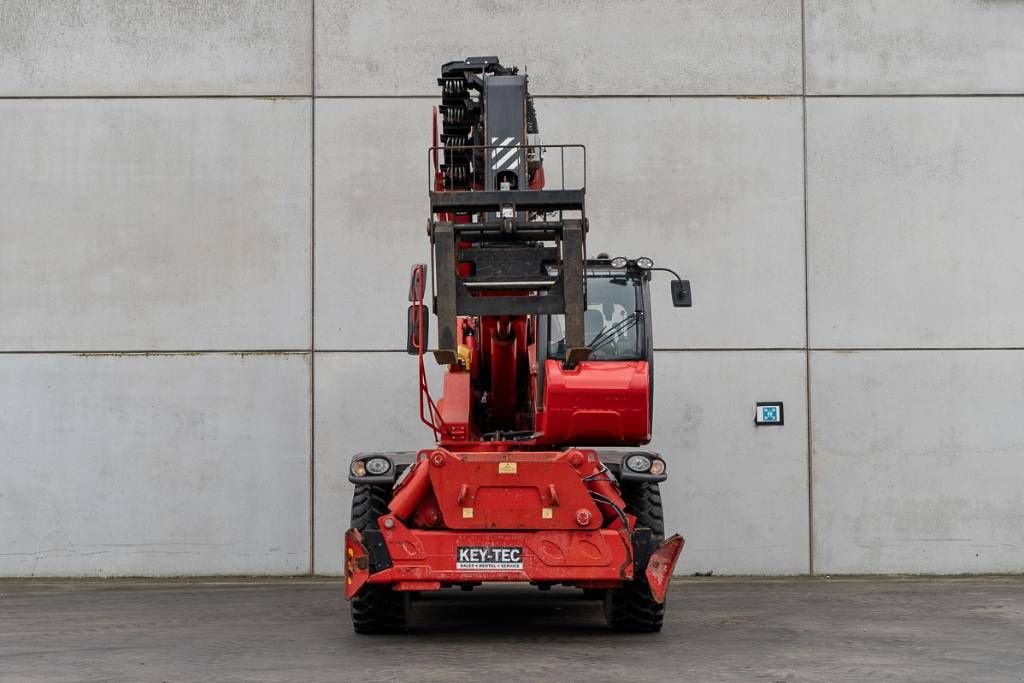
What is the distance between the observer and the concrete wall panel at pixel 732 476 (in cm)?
1647

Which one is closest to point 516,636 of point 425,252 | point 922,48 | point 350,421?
point 350,421

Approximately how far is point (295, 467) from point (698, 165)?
581 cm

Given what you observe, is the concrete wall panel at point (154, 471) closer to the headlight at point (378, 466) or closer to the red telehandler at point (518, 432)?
the red telehandler at point (518, 432)

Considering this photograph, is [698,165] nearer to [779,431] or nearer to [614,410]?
[779,431]

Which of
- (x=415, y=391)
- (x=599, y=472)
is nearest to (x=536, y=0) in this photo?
(x=415, y=391)

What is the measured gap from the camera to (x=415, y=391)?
16531 mm

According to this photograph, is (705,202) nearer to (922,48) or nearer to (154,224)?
(922,48)

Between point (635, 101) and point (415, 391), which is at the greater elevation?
point (635, 101)

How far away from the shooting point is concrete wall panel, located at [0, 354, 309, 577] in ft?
53.8

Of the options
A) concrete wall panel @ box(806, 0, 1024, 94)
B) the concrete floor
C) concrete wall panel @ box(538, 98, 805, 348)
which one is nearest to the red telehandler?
the concrete floor

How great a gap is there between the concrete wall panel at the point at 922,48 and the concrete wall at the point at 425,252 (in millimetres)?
35

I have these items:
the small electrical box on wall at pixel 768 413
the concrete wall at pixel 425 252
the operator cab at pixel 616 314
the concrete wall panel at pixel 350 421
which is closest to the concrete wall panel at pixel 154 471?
the concrete wall at pixel 425 252

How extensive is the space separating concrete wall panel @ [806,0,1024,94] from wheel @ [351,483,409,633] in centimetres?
847

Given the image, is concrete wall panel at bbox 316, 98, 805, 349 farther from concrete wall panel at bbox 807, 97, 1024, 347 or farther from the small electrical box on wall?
the small electrical box on wall
